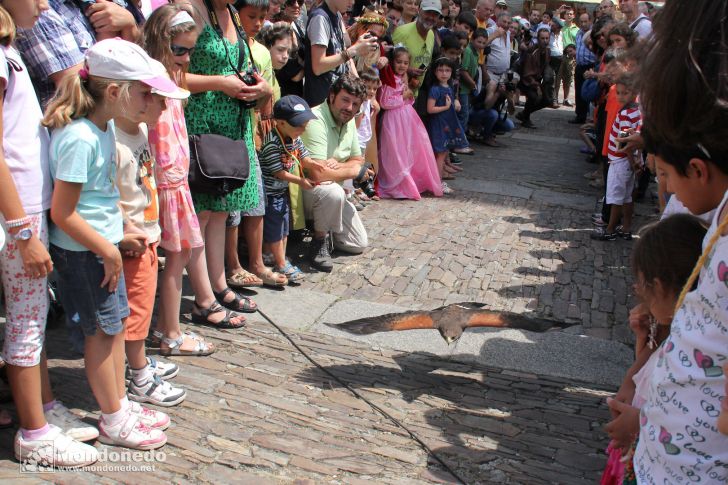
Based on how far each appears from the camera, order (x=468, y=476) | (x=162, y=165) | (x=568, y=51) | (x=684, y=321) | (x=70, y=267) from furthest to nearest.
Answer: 1. (x=568, y=51)
2. (x=162, y=165)
3. (x=468, y=476)
4. (x=70, y=267)
5. (x=684, y=321)

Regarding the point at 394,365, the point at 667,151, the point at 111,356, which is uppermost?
the point at 667,151

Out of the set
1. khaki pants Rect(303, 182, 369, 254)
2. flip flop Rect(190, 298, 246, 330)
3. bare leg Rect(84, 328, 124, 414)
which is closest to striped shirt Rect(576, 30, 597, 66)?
khaki pants Rect(303, 182, 369, 254)

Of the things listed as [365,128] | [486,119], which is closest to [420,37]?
[365,128]

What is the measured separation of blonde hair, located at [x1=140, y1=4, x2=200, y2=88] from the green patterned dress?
0.56 meters

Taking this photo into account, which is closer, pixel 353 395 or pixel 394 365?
pixel 353 395

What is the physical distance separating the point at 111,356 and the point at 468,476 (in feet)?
5.33

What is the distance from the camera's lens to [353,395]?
3572 mm

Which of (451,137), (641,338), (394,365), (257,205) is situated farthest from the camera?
(451,137)

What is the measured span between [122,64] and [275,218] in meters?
2.45

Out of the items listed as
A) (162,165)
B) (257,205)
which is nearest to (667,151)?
(162,165)

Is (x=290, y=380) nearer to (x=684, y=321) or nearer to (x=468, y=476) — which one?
(x=468, y=476)

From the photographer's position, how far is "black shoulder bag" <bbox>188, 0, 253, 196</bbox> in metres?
3.95

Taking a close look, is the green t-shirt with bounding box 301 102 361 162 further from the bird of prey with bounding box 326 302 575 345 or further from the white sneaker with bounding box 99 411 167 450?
the white sneaker with bounding box 99 411 167 450

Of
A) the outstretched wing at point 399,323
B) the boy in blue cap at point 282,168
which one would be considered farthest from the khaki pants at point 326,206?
the outstretched wing at point 399,323
